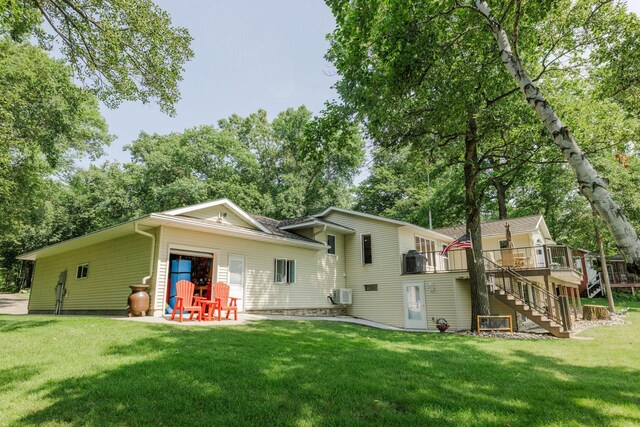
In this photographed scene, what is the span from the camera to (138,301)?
10.0 m

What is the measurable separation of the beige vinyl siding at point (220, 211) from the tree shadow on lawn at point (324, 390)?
6199mm

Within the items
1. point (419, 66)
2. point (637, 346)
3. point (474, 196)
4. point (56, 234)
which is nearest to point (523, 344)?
point (637, 346)

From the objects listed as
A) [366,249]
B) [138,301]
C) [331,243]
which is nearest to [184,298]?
[138,301]

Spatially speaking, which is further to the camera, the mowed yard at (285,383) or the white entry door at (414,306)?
the white entry door at (414,306)

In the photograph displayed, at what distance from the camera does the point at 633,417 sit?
3604mm

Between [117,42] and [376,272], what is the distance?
13061mm

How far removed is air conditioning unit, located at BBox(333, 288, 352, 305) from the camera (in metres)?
16.5

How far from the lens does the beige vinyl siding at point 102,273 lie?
451 inches

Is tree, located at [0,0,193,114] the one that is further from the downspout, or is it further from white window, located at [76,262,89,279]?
white window, located at [76,262,89,279]

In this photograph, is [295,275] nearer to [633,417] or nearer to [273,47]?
[273,47]

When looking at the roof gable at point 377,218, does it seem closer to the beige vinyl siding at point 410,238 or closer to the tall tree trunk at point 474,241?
the beige vinyl siding at point 410,238

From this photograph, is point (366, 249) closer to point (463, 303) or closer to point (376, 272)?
point (376, 272)

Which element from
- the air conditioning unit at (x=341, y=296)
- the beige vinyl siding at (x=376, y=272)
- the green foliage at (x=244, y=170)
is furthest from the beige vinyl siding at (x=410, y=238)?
the green foliage at (x=244, y=170)

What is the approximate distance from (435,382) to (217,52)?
1040cm
